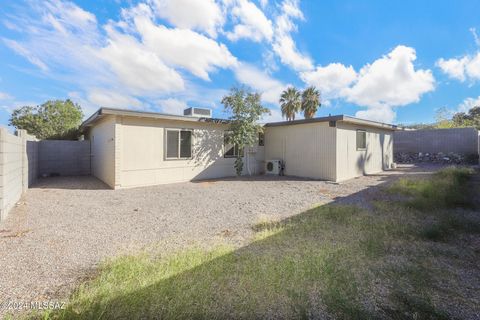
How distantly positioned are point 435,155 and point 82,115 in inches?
1026

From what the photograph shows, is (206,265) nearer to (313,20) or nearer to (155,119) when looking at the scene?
(155,119)

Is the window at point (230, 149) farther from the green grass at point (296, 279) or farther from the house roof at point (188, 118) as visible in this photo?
the green grass at point (296, 279)

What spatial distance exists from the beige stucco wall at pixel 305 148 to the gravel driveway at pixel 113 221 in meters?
1.60

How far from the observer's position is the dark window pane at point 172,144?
874 centimetres

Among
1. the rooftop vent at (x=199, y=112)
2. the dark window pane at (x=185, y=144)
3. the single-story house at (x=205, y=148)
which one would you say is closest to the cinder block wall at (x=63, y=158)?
the single-story house at (x=205, y=148)

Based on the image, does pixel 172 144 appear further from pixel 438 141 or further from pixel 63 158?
pixel 438 141

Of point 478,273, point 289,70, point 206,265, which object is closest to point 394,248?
point 478,273

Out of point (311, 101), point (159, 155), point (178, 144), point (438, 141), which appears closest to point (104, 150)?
point (159, 155)

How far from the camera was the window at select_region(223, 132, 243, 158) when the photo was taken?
1037 cm

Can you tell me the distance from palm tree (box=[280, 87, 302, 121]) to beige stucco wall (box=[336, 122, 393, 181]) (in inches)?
419

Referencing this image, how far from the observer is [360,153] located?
10.8 meters

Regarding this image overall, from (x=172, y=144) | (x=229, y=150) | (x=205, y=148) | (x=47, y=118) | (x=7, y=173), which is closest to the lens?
(x=7, y=173)

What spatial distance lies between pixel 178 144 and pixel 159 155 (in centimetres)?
83

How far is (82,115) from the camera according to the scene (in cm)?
1789
